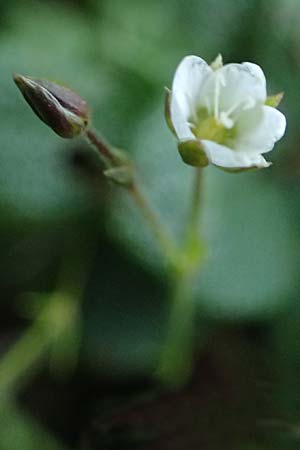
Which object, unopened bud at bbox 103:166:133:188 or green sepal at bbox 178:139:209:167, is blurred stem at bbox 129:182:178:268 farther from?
green sepal at bbox 178:139:209:167

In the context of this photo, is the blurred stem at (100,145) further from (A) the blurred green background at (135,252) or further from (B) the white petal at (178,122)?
(A) the blurred green background at (135,252)

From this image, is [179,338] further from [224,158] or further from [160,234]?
[224,158]

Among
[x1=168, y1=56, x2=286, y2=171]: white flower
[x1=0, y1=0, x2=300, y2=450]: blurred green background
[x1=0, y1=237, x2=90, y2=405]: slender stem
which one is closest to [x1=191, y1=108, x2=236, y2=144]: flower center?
[x1=168, y1=56, x2=286, y2=171]: white flower

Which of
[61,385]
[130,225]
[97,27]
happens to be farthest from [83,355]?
[97,27]

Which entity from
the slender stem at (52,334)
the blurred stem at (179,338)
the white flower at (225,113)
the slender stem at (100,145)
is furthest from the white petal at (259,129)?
the slender stem at (52,334)

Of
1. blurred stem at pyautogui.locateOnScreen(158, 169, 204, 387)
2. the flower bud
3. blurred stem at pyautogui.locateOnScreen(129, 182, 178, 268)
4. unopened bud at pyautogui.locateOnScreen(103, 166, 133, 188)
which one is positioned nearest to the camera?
the flower bud
